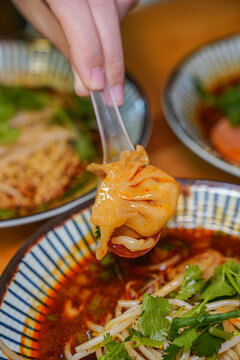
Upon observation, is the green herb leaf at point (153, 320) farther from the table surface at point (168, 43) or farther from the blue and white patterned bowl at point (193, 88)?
the table surface at point (168, 43)

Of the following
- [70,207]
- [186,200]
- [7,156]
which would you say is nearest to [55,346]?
[70,207]

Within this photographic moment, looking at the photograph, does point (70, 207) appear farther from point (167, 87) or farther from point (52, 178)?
point (167, 87)

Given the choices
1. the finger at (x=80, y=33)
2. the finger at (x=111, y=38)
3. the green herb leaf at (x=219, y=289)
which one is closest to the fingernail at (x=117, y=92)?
the finger at (x=111, y=38)

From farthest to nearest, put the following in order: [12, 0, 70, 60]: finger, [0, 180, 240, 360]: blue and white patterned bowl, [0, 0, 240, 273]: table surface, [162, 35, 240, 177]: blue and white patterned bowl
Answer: [0, 0, 240, 273]: table surface → [162, 35, 240, 177]: blue and white patterned bowl → [12, 0, 70, 60]: finger → [0, 180, 240, 360]: blue and white patterned bowl

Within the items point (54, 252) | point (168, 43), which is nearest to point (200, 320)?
point (54, 252)

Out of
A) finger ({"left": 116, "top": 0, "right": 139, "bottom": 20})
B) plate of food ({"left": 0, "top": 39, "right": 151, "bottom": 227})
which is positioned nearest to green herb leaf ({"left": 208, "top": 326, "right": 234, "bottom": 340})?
plate of food ({"left": 0, "top": 39, "right": 151, "bottom": 227})

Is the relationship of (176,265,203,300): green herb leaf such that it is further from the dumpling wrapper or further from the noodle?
the dumpling wrapper

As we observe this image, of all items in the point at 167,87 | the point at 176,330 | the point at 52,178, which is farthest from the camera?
the point at 167,87
